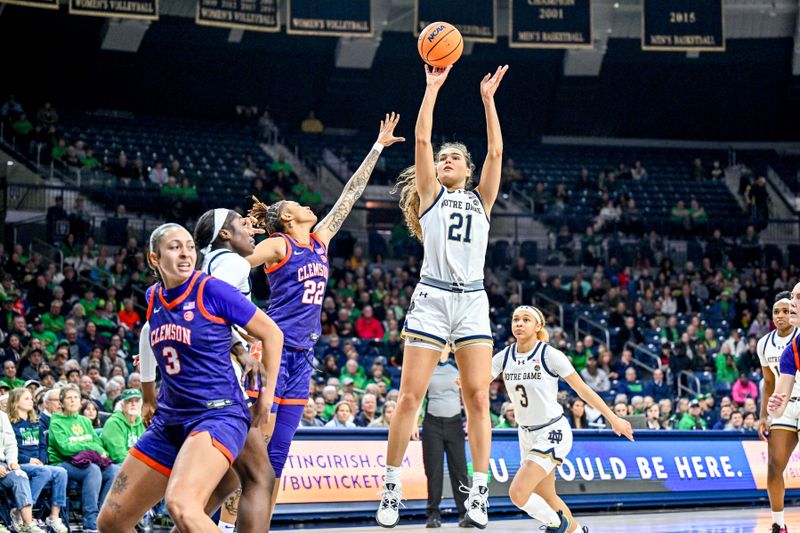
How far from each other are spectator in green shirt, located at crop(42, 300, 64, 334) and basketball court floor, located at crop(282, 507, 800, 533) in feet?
24.3

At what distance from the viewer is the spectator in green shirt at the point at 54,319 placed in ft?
56.5

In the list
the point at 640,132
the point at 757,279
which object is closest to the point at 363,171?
the point at 757,279

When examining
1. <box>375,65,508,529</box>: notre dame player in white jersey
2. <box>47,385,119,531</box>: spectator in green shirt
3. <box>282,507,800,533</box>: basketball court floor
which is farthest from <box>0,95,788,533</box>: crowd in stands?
<box>375,65,508,529</box>: notre dame player in white jersey

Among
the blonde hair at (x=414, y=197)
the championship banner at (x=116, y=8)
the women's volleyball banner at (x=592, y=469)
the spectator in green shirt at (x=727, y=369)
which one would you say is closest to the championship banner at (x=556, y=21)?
the spectator in green shirt at (x=727, y=369)

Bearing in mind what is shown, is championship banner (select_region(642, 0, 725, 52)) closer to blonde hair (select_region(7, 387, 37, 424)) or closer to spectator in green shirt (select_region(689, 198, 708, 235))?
spectator in green shirt (select_region(689, 198, 708, 235))

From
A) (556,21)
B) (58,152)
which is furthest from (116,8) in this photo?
(556,21)

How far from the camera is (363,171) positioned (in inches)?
337

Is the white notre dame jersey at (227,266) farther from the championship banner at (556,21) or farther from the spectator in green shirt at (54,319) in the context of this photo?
the championship banner at (556,21)

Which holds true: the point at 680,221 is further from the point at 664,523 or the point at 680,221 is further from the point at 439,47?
the point at 439,47

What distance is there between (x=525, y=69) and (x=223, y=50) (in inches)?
365

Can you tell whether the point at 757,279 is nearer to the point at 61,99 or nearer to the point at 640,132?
the point at 640,132

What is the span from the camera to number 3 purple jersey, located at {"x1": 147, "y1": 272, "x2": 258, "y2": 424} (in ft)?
19.2

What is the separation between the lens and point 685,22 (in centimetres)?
2358

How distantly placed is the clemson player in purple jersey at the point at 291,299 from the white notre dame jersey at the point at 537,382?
2.69 m
